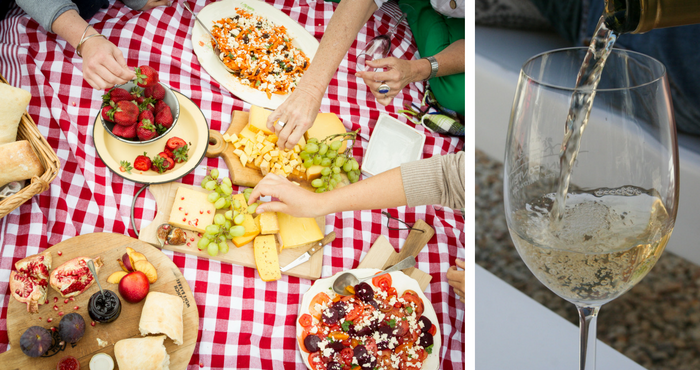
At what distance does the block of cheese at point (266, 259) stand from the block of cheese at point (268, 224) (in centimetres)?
2

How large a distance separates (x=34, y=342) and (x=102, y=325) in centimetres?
11

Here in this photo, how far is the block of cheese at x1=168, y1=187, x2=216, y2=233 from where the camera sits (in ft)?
3.08

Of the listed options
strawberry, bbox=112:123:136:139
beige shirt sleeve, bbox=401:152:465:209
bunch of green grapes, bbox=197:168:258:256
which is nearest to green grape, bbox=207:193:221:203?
bunch of green grapes, bbox=197:168:258:256

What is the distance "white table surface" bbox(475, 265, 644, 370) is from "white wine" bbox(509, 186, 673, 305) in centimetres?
12

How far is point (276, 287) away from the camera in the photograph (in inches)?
38.7

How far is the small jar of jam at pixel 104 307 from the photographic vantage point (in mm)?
831

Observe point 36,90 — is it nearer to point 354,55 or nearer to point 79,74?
point 79,74

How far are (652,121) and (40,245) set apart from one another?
105cm

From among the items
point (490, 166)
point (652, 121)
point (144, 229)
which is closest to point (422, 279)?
point (490, 166)

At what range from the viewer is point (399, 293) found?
40.0 inches

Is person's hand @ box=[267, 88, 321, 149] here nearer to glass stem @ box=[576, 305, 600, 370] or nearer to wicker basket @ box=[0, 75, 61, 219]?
wicker basket @ box=[0, 75, 61, 219]

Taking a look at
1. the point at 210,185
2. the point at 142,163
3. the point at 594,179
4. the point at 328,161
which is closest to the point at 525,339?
the point at 594,179

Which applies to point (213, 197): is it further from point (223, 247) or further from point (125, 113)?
point (125, 113)

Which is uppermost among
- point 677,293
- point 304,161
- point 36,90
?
point 36,90
